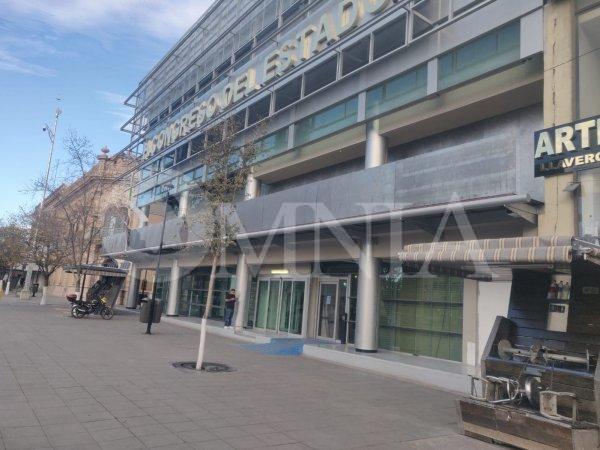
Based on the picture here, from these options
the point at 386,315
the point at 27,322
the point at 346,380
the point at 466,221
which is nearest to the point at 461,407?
the point at 346,380

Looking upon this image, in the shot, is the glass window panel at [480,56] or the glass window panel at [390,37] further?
the glass window panel at [390,37]

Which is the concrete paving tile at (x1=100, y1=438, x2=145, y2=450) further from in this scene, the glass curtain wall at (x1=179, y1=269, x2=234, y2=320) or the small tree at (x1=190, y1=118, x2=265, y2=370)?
the glass curtain wall at (x1=179, y1=269, x2=234, y2=320)

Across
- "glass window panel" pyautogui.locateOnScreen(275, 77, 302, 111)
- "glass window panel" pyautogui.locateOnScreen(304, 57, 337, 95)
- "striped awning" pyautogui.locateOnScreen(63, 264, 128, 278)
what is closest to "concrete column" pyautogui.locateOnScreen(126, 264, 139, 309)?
"striped awning" pyautogui.locateOnScreen(63, 264, 128, 278)

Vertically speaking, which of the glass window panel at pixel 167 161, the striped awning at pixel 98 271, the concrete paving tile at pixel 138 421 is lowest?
the concrete paving tile at pixel 138 421

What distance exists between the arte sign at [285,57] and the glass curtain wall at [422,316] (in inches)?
336

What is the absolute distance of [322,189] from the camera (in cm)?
1481

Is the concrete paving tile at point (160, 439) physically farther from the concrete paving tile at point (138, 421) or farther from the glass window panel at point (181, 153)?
the glass window panel at point (181, 153)

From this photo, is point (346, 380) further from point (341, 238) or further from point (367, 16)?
point (367, 16)

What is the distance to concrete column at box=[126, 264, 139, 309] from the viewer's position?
110ft

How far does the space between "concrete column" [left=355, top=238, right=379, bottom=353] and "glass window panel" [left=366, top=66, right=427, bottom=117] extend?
13.6 ft

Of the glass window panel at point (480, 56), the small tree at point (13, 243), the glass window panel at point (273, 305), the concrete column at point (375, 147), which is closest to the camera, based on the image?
the glass window panel at point (480, 56)

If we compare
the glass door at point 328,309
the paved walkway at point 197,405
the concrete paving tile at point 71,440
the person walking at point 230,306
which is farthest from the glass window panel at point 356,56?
the concrete paving tile at point 71,440

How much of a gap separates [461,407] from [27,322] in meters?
16.8

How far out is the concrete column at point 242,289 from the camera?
20.0 metres
